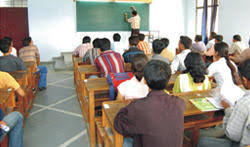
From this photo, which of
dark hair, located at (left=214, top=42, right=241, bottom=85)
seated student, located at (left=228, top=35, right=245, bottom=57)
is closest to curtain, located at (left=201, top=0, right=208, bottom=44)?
seated student, located at (left=228, top=35, right=245, bottom=57)

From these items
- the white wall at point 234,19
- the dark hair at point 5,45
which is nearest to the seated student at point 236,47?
the white wall at point 234,19

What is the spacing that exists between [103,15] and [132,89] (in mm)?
6569

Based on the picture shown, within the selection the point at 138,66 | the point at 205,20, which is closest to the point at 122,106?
the point at 138,66

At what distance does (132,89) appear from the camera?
1938 millimetres

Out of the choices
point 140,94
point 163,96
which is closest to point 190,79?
point 140,94

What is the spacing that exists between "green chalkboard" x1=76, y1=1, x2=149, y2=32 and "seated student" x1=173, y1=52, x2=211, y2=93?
6.19 meters

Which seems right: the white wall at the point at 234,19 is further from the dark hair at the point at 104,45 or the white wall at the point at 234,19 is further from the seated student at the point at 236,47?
the dark hair at the point at 104,45

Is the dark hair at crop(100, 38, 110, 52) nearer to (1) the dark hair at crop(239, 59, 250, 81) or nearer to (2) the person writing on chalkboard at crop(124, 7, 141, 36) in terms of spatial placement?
(1) the dark hair at crop(239, 59, 250, 81)

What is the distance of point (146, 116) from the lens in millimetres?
1229

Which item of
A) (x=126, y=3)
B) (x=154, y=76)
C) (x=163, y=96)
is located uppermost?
(x=126, y=3)

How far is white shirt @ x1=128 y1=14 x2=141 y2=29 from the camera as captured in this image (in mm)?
7938

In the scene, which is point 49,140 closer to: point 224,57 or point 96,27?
point 224,57

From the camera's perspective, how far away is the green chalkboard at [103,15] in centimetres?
778

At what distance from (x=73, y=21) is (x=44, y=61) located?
1.66 meters
